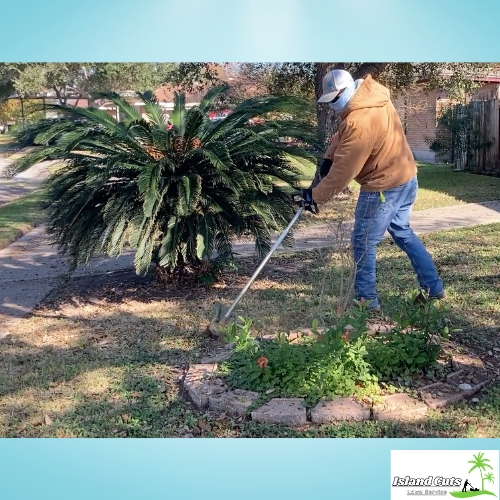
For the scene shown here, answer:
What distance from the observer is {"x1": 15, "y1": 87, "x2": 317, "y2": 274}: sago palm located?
603cm

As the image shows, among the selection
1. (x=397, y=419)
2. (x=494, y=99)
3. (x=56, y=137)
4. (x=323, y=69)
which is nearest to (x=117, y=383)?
(x=397, y=419)

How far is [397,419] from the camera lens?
12.4 feet

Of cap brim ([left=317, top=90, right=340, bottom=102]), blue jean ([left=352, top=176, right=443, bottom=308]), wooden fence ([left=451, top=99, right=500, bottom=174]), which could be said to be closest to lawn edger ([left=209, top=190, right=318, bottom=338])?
blue jean ([left=352, top=176, right=443, bottom=308])

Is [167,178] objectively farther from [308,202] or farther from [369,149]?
[369,149]

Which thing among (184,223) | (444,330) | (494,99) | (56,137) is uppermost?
(494,99)

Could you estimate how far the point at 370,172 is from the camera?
504cm

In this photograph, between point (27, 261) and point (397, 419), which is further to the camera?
point (27, 261)

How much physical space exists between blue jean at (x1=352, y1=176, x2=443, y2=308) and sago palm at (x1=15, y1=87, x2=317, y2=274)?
48.2 inches

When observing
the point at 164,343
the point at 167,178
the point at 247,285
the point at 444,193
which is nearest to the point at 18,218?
the point at 167,178

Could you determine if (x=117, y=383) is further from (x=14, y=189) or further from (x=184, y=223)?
(x=14, y=189)

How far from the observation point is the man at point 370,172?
4742mm

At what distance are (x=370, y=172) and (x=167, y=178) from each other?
6.47ft

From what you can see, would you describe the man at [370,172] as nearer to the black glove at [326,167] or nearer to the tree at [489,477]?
the black glove at [326,167]

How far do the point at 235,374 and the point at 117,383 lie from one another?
2.59 ft
